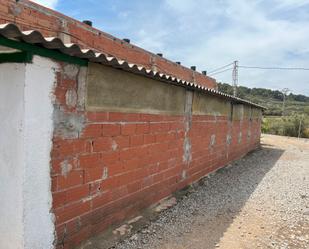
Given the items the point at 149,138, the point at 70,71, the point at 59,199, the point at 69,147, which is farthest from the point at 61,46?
the point at 149,138

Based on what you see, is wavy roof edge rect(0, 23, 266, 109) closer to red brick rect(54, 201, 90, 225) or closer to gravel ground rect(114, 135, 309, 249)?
red brick rect(54, 201, 90, 225)

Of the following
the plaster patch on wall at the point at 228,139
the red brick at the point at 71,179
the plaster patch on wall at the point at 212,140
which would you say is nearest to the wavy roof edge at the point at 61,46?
the red brick at the point at 71,179

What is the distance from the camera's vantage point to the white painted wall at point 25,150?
2.93 metres

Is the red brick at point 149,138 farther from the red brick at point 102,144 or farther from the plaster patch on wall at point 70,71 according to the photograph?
the plaster patch on wall at point 70,71

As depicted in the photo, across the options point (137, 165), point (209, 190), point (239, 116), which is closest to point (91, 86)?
point (137, 165)

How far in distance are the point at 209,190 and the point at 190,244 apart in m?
2.98

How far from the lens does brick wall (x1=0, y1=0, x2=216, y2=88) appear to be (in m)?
5.82

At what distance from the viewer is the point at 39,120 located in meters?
3.05

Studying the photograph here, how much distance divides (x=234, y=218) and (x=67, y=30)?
18.4 feet

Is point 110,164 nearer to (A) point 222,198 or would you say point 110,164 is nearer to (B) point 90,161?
(B) point 90,161

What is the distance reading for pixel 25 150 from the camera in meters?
2.93

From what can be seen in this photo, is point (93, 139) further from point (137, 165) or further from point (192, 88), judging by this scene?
point (192, 88)

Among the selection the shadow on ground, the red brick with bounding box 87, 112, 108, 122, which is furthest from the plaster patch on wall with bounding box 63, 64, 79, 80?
the shadow on ground

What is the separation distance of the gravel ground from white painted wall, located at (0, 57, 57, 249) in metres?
1.45
